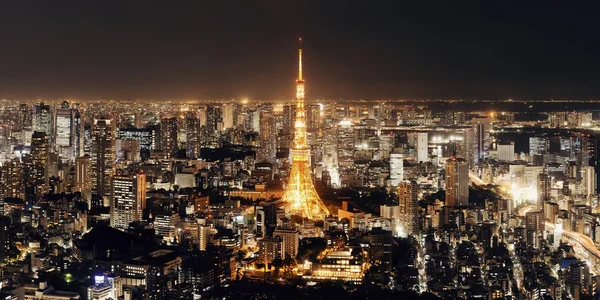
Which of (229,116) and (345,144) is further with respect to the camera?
(229,116)

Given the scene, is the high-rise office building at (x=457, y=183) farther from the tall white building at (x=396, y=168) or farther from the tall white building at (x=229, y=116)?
the tall white building at (x=229, y=116)

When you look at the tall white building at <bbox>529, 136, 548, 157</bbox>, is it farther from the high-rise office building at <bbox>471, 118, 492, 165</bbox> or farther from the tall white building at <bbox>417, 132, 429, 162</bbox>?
the tall white building at <bbox>417, 132, 429, 162</bbox>

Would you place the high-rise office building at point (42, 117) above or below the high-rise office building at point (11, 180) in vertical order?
above

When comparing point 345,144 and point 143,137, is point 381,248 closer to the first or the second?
point 345,144

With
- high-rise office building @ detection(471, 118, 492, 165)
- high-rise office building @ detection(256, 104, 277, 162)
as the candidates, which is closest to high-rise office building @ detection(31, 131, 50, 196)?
high-rise office building @ detection(256, 104, 277, 162)

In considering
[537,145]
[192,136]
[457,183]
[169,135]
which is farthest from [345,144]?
[457,183]

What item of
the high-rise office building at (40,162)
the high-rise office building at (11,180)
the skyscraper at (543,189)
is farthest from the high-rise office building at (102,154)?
the skyscraper at (543,189)
